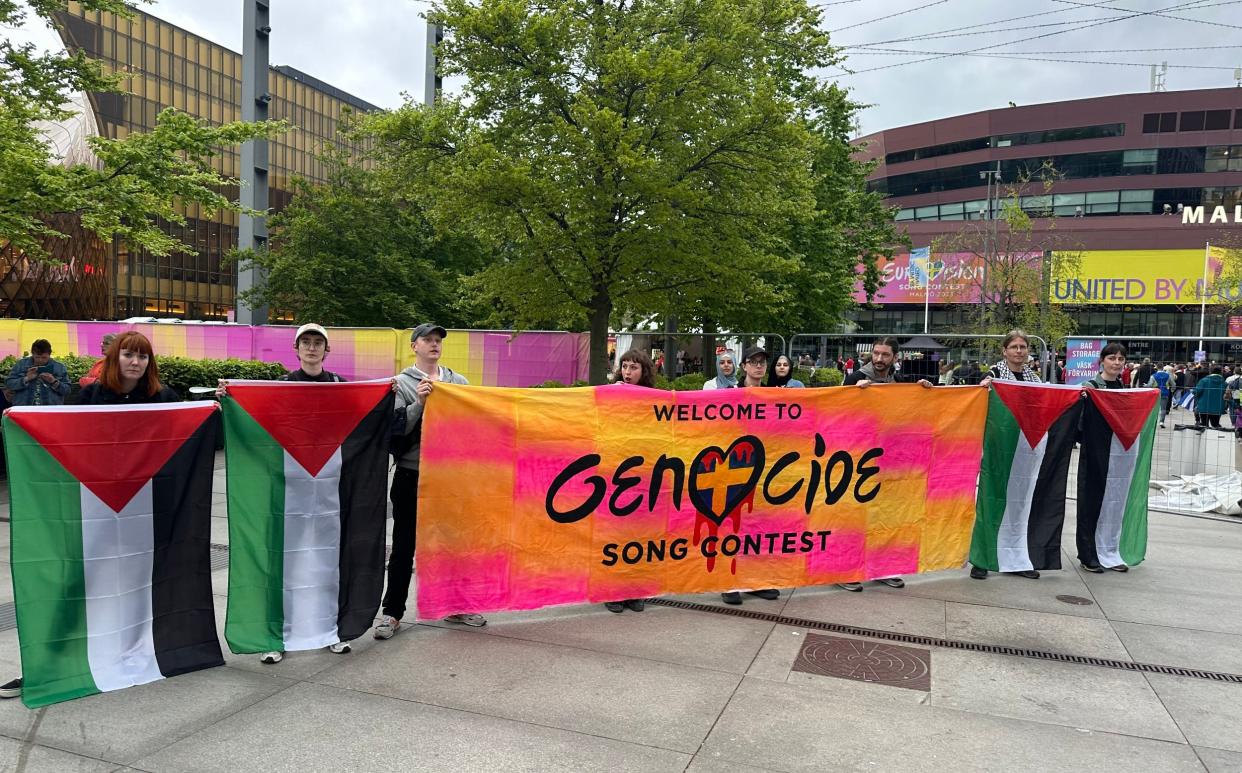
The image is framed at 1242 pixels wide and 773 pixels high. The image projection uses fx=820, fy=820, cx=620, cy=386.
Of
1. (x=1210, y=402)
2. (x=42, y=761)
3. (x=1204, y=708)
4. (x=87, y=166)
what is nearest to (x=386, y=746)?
(x=42, y=761)

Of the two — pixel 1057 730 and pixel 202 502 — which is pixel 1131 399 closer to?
pixel 1057 730

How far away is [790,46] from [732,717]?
16.9 m

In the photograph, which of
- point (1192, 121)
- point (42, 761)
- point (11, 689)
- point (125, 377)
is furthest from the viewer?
point (1192, 121)

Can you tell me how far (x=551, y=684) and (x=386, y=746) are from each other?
3.22ft

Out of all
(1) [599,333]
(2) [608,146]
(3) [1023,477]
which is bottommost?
(3) [1023,477]

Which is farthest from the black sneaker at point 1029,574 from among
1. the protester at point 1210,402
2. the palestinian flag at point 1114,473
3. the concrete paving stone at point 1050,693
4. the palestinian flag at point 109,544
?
the protester at point 1210,402

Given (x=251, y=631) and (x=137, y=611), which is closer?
(x=137, y=611)

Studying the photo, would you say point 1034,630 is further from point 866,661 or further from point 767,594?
point 767,594

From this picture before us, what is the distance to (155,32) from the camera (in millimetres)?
73188

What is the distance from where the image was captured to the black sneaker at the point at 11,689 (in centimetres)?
399

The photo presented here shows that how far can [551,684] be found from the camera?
4.34 m

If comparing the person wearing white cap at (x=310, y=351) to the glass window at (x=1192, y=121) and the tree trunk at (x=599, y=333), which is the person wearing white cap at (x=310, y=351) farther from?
the glass window at (x=1192, y=121)

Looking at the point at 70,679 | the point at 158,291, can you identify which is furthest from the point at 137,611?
the point at 158,291

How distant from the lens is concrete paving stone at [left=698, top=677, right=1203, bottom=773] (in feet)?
11.8
